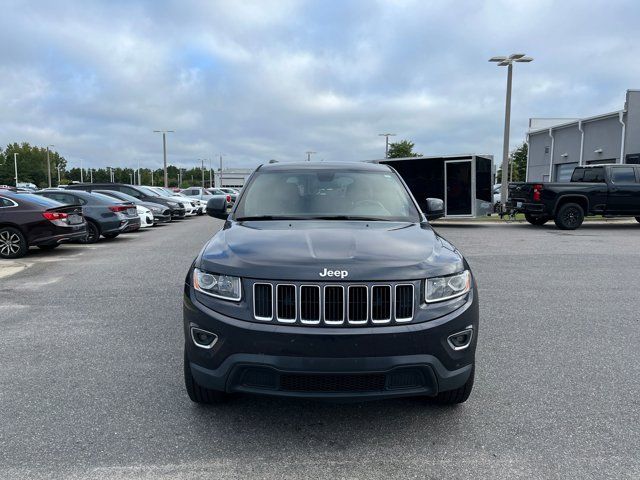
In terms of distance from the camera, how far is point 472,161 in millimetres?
18531

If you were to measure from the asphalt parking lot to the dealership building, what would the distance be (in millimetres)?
28189

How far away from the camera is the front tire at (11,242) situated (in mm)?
10727

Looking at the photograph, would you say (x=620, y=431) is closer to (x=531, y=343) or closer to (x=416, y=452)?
(x=416, y=452)

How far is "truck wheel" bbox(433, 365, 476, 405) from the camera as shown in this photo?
331cm

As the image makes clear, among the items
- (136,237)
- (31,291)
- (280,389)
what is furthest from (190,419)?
(136,237)

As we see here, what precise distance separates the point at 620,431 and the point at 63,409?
366 cm

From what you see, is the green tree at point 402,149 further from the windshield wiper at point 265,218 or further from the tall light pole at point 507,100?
the windshield wiper at point 265,218

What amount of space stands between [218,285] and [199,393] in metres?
0.84

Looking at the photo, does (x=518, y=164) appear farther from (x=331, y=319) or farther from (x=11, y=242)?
(x=331, y=319)

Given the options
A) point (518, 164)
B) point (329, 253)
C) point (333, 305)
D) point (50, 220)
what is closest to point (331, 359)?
point (333, 305)

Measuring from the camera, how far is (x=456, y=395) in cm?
Result: 336

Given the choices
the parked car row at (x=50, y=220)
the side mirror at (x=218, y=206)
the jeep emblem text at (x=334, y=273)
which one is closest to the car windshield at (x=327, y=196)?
the side mirror at (x=218, y=206)

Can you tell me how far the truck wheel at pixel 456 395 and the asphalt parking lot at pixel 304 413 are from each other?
0.28 feet

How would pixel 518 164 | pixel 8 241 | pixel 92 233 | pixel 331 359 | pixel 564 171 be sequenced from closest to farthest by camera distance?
1. pixel 331 359
2. pixel 8 241
3. pixel 92 233
4. pixel 564 171
5. pixel 518 164
